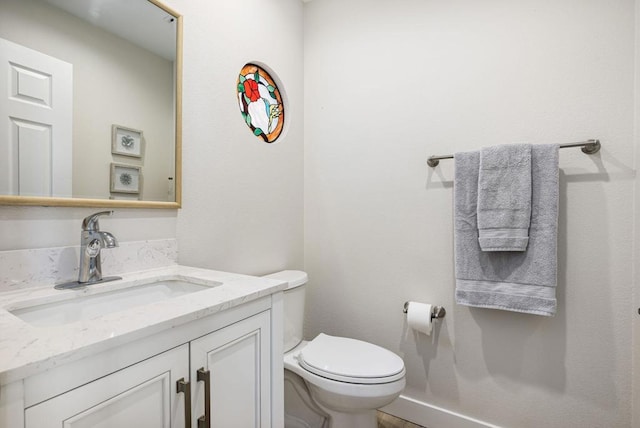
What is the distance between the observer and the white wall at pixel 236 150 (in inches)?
53.1

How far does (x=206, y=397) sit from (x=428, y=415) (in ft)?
4.31

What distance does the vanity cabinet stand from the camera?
20.6 inches

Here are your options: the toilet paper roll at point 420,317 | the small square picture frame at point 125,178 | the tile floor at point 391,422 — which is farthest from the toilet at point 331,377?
the small square picture frame at point 125,178

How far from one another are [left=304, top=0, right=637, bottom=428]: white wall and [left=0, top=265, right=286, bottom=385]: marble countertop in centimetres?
93

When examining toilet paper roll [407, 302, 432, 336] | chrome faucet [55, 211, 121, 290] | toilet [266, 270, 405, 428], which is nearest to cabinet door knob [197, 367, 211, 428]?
chrome faucet [55, 211, 121, 290]

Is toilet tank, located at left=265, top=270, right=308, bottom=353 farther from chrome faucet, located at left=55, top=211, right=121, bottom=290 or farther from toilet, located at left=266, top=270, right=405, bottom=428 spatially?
chrome faucet, located at left=55, top=211, right=121, bottom=290

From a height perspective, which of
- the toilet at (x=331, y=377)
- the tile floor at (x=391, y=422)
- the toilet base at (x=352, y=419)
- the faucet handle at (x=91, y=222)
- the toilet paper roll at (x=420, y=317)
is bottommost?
the tile floor at (x=391, y=422)

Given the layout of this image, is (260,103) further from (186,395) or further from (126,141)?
(186,395)

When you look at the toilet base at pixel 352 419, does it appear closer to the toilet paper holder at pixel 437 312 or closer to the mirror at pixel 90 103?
the toilet paper holder at pixel 437 312

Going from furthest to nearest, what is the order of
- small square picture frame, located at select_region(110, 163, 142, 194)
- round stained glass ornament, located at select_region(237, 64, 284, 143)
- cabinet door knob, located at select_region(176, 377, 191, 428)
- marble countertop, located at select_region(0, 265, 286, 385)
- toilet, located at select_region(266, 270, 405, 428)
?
A: 1. round stained glass ornament, located at select_region(237, 64, 284, 143)
2. toilet, located at select_region(266, 270, 405, 428)
3. small square picture frame, located at select_region(110, 163, 142, 194)
4. cabinet door knob, located at select_region(176, 377, 191, 428)
5. marble countertop, located at select_region(0, 265, 286, 385)

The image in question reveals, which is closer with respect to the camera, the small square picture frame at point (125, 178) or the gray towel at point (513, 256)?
the small square picture frame at point (125, 178)

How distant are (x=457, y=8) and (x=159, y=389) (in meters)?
1.90

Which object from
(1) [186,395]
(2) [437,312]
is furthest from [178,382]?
(2) [437,312]

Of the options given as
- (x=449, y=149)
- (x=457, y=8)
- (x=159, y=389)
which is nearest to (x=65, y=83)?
(x=159, y=389)
